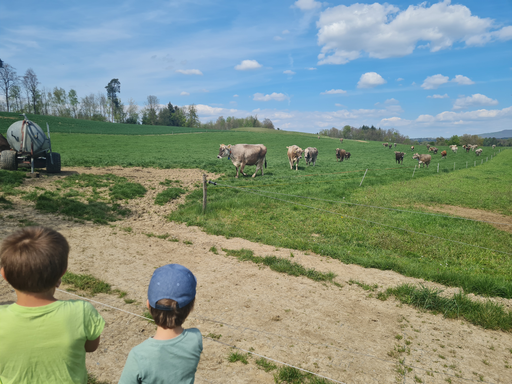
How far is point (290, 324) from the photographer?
5000 mm

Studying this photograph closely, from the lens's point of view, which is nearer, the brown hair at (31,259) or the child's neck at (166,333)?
the brown hair at (31,259)

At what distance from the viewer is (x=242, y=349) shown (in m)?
4.14

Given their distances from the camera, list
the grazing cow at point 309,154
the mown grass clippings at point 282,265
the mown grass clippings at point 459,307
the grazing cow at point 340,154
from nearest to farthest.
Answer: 1. the mown grass clippings at point 459,307
2. the mown grass clippings at point 282,265
3. the grazing cow at point 309,154
4. the grazing cow at point 340,154

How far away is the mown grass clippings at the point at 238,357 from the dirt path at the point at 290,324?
2.3 inches

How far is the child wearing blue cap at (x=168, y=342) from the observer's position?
1865mm

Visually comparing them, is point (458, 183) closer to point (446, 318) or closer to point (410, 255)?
point (410, 255)

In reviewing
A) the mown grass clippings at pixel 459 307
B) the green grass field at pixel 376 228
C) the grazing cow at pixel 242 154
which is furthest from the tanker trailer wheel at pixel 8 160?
the mown grass clippings at pixel 459 307

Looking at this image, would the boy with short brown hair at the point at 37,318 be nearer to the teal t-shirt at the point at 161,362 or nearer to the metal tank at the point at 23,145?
the teal t-shirt at the point at 161,362

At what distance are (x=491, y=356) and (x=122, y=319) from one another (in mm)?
5432

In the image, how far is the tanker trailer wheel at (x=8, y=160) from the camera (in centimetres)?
1295

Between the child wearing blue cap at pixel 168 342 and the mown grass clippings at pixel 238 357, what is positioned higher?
the child wearing blue cap at pixel 168 342

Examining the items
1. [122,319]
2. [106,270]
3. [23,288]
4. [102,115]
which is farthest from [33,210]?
[102,115]

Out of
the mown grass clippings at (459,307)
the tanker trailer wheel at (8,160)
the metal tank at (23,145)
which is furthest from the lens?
the metal tank at (23,145)

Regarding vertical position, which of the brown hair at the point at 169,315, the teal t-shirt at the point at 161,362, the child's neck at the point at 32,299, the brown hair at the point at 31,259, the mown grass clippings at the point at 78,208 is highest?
the brown hair at the point at 31,259
